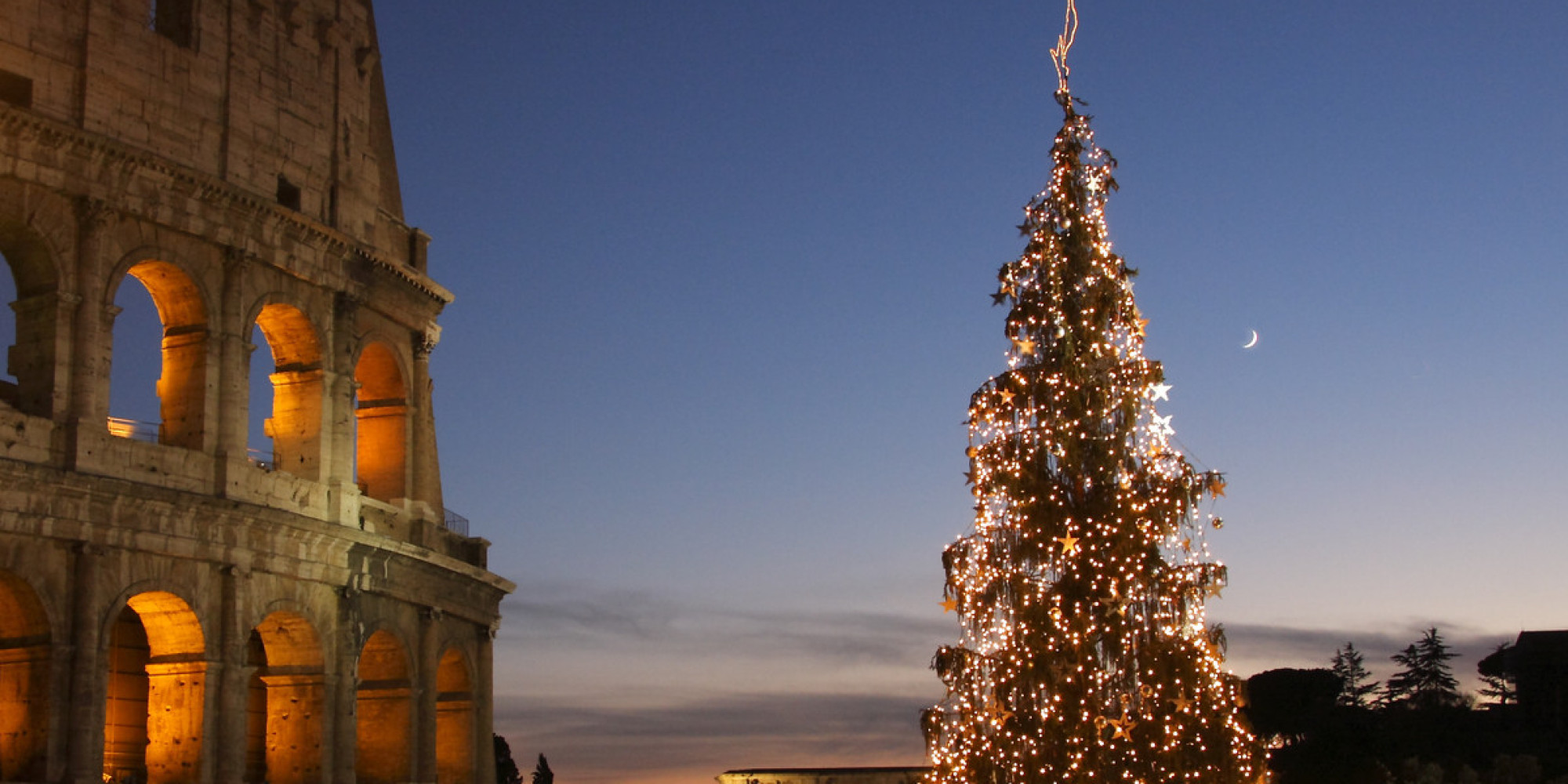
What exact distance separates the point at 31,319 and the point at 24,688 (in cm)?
452

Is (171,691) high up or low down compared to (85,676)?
down

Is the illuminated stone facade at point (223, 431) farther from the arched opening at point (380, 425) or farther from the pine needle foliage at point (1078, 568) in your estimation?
the pine needle foliage at point (1078, 568)

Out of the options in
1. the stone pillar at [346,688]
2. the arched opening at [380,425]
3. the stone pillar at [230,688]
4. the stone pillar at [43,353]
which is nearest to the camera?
the stone pillar at [43,353]

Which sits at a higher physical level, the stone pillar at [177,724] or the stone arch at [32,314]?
the stone arch at [32,314]

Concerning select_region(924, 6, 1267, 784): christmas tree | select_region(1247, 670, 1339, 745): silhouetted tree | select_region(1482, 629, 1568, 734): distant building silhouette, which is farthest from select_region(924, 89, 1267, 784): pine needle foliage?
select_region(1247, 670, 1339, 745): silhouetted tree

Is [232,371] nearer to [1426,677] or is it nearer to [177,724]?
[177,724]

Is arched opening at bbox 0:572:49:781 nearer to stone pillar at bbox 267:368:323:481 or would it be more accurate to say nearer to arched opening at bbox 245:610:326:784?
arched opening at bbox 245:610:326:784

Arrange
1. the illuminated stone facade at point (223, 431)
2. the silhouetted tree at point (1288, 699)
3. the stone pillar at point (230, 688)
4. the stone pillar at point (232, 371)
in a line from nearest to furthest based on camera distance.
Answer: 1. the illuminated stone facade at point (223, 431)
2. the stone pillar at point (230, 688)
3. the stone pillar at point (232, 371)
4. the silhouetted tree at point (1288, 699)

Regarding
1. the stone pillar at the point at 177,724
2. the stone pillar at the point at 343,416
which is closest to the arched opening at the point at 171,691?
the stone pillar at the point at 177,724

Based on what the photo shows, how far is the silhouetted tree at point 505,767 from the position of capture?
168ft

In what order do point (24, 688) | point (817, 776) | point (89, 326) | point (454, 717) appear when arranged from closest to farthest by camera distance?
point (24, 688) → point (89, 326) → point (454, 717) → point (817, 776)

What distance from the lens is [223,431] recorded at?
24.0 m

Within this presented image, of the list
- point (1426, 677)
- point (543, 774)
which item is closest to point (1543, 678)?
point (1426, 677)

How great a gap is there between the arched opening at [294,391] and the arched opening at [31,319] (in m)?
3.86
